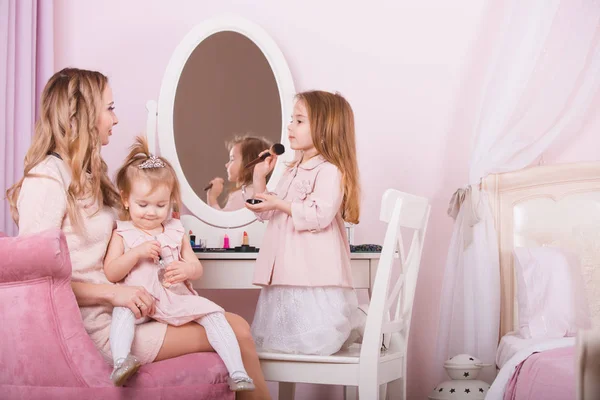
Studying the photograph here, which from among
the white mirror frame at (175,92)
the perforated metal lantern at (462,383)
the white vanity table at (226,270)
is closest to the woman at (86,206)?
the white vanity table at (226,270)

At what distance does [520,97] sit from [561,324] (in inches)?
37.9

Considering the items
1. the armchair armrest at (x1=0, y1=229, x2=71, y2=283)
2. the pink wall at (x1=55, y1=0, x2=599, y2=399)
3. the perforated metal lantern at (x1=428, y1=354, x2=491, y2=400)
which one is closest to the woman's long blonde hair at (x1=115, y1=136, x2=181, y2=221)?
the armchair armrest at (x1=0, y1=229, x2=71, y2=283)

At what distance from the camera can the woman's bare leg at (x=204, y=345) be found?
2215mm

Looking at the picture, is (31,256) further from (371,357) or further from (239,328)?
(371,357)

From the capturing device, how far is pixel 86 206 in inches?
92.9

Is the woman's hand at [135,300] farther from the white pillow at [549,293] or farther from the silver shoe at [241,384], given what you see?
the white pillow at [549,293]

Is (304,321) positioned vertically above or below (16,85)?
below

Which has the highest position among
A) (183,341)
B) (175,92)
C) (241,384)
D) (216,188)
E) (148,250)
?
(175,92)

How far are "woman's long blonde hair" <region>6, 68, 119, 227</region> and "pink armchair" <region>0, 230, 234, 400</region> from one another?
405mm

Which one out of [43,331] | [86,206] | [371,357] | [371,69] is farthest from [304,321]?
[371,69]

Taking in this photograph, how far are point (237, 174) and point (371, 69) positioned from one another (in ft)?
2.94

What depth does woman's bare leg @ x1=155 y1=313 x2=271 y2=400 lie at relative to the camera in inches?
87.2

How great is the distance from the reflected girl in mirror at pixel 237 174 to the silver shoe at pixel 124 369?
1467mm

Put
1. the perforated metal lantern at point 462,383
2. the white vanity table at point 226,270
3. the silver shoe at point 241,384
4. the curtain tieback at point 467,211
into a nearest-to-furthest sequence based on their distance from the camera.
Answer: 1. the silver shoe at point 241,384
2. the white vanity table at point 226,270
3. the perforated metal lantern at point 462,383
4. the curtain tieback at point 467,211
